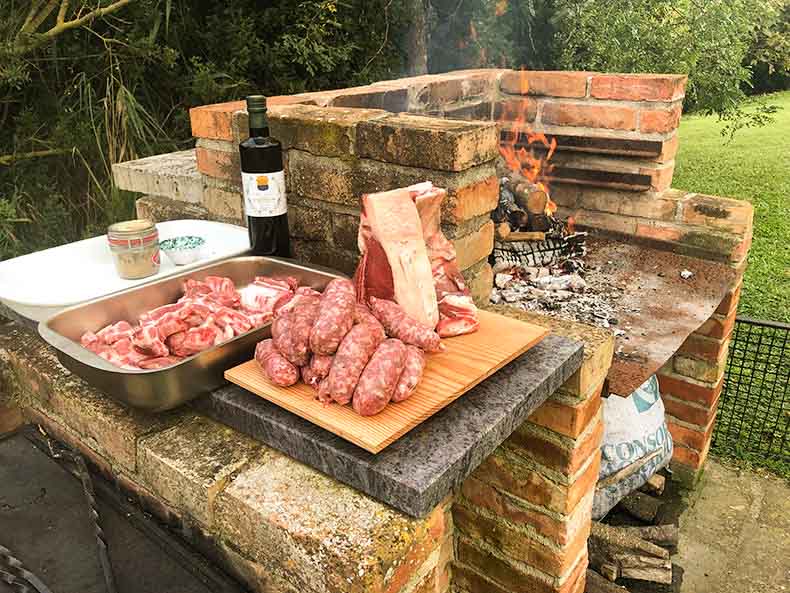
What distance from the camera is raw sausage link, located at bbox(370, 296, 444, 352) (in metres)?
1.35

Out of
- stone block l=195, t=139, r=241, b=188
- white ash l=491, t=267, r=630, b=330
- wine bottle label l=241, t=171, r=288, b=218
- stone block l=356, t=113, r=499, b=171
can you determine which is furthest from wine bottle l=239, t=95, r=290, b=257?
white ash l=491, t=267, r=630, b=330

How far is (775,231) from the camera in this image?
278 inches

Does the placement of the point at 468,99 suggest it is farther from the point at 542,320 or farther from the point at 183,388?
the point at 183,388

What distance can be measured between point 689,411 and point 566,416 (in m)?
1.75

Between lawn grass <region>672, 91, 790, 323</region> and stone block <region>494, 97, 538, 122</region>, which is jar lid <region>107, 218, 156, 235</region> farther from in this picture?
lawn grass <region>672, 91, 790, 323</region>

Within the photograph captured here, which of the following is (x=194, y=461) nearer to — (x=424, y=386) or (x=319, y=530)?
(x=319, y=530)

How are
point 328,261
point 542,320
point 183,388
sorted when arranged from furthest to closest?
1. point 328,261
2. point 542,320
3. point 183,388

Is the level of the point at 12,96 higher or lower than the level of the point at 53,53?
lower

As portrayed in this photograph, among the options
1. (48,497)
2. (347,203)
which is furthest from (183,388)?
(347,203)

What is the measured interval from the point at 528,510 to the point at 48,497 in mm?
1250

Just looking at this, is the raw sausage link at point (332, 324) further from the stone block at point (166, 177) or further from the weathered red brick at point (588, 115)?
the weathered red brick at point (588, 115)

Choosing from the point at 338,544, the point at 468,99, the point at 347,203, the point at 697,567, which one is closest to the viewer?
the point at 338,544

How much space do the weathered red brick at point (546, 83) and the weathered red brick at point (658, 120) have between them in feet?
1.00

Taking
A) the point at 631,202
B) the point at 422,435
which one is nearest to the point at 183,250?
the point at 422,435
